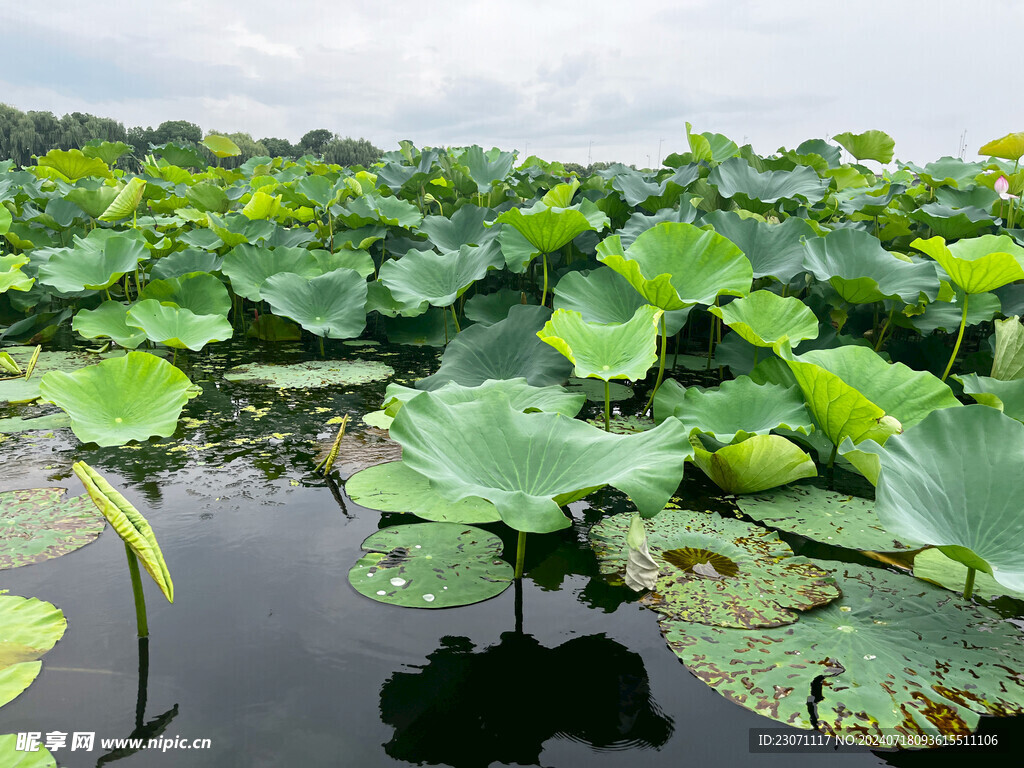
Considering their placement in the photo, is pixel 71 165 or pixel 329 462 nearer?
pixel 329 462

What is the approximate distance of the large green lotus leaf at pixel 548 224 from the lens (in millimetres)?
2736

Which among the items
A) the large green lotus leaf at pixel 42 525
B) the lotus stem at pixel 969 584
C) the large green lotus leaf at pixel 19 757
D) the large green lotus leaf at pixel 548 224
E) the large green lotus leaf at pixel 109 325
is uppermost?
the large green lotus leaf at pixel 548 224

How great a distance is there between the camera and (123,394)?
7.42 ft

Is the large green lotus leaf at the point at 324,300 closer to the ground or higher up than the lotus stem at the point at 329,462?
higher up

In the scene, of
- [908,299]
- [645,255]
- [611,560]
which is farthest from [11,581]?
[908,299]

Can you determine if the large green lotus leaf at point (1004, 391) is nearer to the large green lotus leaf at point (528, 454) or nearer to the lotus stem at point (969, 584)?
the lotus stem at point (969, 584)

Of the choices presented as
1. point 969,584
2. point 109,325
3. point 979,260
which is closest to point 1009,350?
point 979,260

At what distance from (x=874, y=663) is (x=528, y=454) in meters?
0.81

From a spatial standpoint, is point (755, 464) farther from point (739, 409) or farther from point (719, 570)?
point (719, 570)

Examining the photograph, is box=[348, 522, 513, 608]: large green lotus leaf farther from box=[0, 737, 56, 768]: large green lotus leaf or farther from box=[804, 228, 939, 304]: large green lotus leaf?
box=[804, 228, 939, 304]: large green lotus leaf

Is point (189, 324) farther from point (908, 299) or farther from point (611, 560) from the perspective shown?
point (908, 299)

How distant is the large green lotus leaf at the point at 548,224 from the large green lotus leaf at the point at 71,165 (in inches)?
210

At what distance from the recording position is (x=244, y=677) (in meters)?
1.23

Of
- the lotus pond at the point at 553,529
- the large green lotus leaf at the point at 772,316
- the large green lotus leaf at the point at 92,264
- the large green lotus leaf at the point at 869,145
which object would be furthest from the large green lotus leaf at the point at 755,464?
the large green lotus leaf at the point at 869,145
